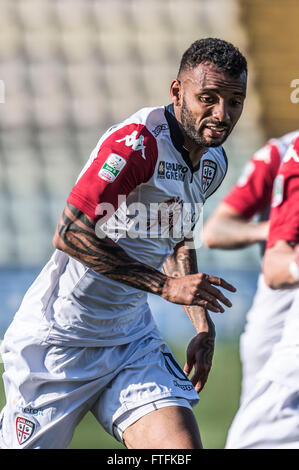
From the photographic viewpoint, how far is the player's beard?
9.32ft

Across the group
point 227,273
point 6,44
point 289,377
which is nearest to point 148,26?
point 6,44

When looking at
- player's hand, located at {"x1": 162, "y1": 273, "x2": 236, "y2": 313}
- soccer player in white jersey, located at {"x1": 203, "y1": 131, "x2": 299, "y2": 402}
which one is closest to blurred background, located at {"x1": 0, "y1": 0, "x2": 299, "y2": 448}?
soccer player in white jersey, located at {"x1": 203, "y1": 131, "x2": 299, "y2": 402}

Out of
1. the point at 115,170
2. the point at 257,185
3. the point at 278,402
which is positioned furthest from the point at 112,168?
the point at 257,185

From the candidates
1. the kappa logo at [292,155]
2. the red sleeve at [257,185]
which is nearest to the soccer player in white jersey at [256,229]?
the red sleeve at [257,185]

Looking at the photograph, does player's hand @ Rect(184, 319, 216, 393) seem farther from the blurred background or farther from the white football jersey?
the blurred background

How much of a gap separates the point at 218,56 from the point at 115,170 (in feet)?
2.07

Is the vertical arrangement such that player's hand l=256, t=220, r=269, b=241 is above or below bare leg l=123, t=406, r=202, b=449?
above

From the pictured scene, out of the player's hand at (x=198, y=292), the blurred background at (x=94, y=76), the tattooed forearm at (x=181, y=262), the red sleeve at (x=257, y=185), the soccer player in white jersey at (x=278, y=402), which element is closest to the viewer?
the player's hand at (x=198, y=292)

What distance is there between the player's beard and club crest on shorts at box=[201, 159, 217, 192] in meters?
0.22

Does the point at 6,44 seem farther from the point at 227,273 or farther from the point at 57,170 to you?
the point at 227,273

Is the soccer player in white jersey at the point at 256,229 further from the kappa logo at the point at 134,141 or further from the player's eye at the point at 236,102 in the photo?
the kappa logo at the point at 134,141

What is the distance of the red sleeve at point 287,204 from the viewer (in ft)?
9.05

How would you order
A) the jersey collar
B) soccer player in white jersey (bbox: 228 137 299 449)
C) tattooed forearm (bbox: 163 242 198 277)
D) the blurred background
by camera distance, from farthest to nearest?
1. the blurred background
2. tattooed forearm (bbox: 163 242 198 277)
3. soccer player in white jersey (bbox: 228 137 299 449)
4. the jersey collar

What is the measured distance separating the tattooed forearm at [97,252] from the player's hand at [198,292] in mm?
102
